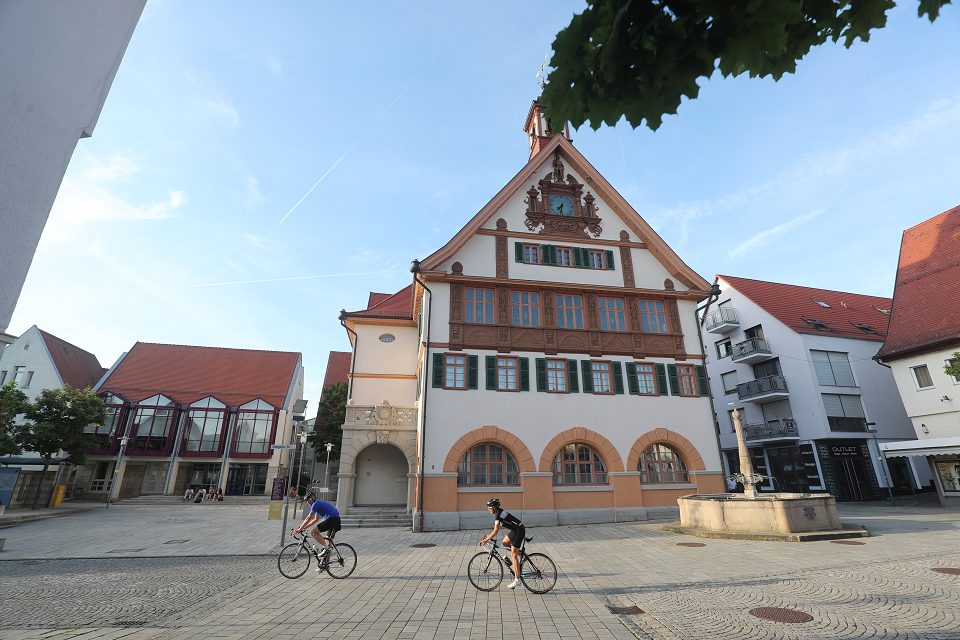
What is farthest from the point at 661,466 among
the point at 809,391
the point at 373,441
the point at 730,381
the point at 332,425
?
the point at 332,425

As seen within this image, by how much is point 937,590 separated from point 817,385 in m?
24.7

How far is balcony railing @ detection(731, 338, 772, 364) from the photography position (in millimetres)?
31516

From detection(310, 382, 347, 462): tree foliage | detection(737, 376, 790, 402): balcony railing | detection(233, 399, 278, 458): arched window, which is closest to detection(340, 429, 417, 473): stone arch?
detection(310, 382, 347, 462): tree foliage

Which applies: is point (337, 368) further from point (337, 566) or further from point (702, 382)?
point (337, 566)

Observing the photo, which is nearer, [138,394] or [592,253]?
[592,253]

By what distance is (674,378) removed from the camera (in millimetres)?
21312

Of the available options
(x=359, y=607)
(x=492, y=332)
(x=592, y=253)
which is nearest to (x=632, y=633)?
(x=359, y=607)

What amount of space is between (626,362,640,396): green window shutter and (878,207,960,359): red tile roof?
1614cm

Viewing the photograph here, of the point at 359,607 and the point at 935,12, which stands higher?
the point at 935,12

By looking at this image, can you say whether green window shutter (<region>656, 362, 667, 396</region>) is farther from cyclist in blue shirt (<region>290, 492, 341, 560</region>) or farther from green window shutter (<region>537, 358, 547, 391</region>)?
cyclist in blue shirt (<region>290, 492, 341, 560</region>)

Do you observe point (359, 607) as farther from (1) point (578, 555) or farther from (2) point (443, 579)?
(1) point (578, 555)

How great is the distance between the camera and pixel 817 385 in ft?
93.2

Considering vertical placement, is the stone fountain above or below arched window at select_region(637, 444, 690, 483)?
below

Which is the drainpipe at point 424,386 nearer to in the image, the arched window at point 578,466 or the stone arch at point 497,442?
the stone arch at point 497,442
